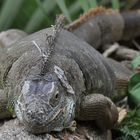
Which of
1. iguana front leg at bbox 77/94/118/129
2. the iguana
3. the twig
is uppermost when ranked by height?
the iguana

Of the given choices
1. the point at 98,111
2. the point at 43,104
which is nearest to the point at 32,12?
the point at 98,111

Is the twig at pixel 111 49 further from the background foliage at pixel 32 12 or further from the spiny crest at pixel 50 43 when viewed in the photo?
the spiny crest at pixel 50 43

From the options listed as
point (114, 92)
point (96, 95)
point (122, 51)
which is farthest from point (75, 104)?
point (122, 51)

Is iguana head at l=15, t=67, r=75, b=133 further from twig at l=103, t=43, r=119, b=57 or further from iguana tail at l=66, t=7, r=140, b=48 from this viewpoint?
twig at l=103, t=43, r=119, b=57

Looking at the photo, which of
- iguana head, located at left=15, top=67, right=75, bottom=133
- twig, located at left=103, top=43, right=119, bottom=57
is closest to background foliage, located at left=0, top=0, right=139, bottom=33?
twig, located at left=103, top=43, right=119, bottom=57

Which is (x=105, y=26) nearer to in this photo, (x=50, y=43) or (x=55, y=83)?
(x=50, y=43)

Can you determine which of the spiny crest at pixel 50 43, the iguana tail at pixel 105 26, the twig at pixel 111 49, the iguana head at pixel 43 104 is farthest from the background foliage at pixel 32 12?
the iguana head at pixel 43 104

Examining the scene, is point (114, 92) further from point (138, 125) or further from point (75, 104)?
point (75, 104)
